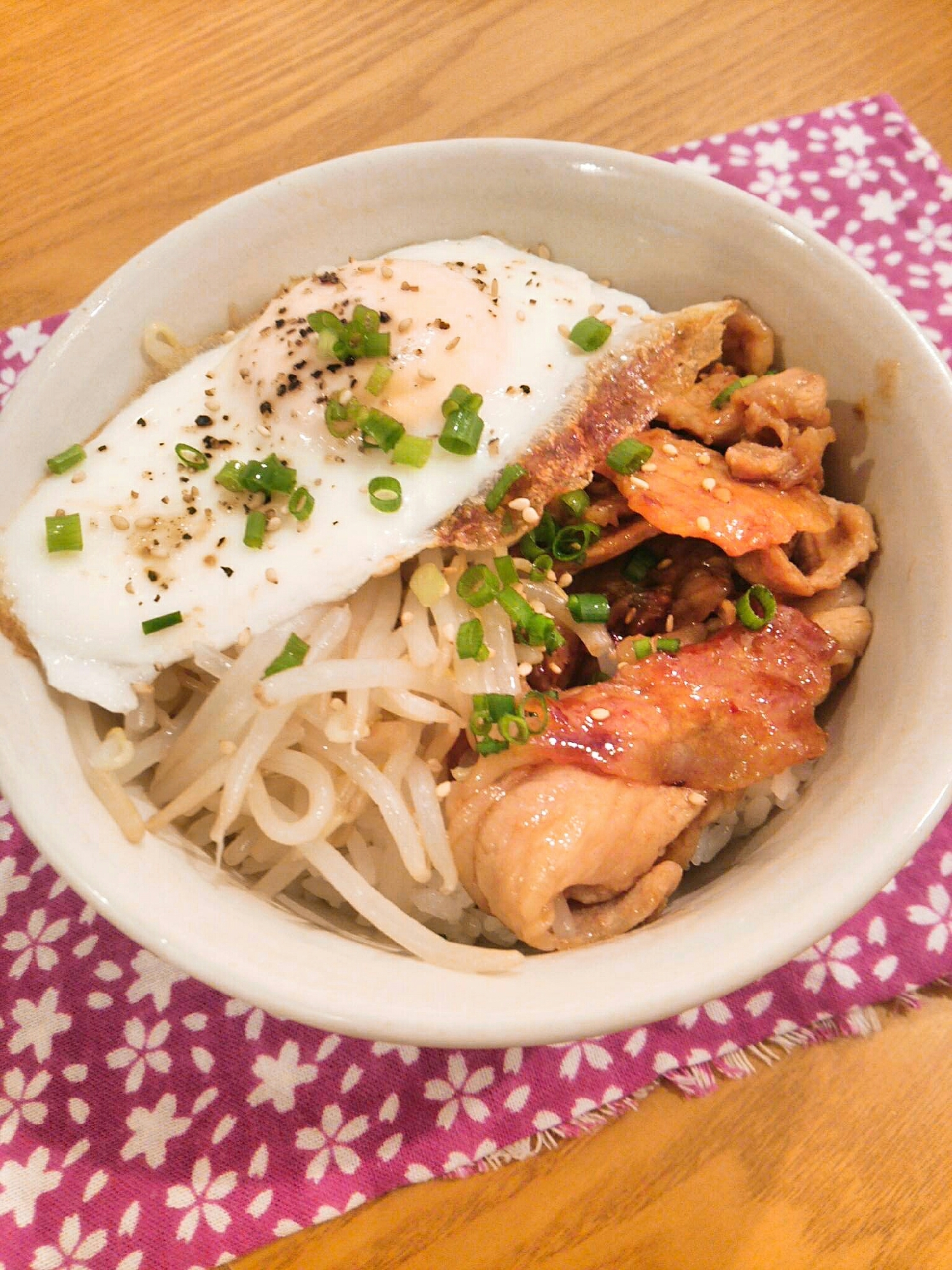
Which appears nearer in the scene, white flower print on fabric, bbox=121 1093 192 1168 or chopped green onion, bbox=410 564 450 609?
white flower print on fabric, bbox=121 1093 192 1168

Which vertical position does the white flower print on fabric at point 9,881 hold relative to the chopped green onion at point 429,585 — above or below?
below

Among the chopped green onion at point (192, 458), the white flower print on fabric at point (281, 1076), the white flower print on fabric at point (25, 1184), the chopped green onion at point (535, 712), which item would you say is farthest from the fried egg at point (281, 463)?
the white flower print on fabric at point (25, 1184)

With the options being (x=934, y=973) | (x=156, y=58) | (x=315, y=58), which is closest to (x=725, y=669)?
(x=934, y=973)

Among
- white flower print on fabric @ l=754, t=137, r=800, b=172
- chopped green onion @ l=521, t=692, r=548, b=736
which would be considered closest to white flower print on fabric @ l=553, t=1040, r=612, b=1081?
chopped green onion @ l=521, t=692, r=548, b=736

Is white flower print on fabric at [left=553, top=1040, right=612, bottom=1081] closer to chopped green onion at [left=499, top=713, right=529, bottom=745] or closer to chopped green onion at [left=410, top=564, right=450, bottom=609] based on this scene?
chopped green onion at [left=499, top=713, right=529, bottom=745]

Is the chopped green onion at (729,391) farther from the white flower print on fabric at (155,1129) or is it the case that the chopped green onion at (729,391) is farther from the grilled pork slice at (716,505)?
the white flower print on fabric at (155,1129)

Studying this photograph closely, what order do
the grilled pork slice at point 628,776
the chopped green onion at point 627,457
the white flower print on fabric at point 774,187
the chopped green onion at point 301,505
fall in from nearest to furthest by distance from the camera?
the grilled pork slice at point 628,776, the chopped green onion at point 301,505, the chopped green onion at point 627,457, the white flower print on fabric at point 774,187

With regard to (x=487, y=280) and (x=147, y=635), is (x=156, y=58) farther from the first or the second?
(x=147, y=635)

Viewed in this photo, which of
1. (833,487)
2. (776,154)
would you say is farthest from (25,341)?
(776,154)
